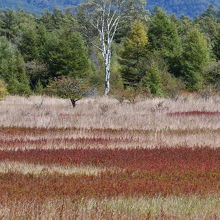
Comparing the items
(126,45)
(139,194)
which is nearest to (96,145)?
(139,194)

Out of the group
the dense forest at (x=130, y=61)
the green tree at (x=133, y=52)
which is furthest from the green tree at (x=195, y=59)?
the green tree at (x=133, y=52)

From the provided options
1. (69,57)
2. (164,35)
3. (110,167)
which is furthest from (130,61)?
(110,167)

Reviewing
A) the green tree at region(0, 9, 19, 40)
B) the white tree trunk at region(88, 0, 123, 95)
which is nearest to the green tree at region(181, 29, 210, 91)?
the white tree trunk at region(88, 0, 123, 95)

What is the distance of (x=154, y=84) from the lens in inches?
1768

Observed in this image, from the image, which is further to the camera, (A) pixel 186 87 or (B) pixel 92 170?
(A) pixel 186 87

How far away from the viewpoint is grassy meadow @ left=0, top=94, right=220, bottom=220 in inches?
334

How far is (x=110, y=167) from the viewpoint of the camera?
13.5 m

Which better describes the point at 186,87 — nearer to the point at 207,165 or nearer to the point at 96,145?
the point at 96,145

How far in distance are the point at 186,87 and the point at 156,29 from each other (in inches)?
303

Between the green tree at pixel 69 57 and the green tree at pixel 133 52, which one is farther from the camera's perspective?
the green tree at pixel 133 52

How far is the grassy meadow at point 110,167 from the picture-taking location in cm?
849

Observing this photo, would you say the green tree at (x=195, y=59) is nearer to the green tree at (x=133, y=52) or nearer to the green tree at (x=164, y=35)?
the green tree at (x=164, y=35)

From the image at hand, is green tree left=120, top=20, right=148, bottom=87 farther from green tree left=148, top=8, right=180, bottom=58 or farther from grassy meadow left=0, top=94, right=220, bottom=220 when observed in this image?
grassy meadow left=0, top=94, right=220, bottom=220

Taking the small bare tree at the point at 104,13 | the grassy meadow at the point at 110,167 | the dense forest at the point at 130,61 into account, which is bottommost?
the grassy meadow at the point at 110,167
